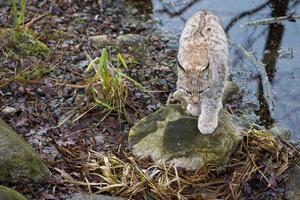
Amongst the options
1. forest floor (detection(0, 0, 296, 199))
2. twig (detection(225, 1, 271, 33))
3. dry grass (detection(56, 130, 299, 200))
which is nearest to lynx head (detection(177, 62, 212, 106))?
dry grass (detection(56, 130, 299, 200))

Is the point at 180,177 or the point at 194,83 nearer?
the point at 194,83

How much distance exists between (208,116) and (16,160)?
161 centimetres

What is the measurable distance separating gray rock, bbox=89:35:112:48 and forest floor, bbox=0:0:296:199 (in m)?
0.05

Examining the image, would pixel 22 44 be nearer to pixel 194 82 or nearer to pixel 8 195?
pixel 194 82

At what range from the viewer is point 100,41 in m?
7.41

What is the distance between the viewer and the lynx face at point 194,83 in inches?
191

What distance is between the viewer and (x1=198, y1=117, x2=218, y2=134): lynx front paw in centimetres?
525

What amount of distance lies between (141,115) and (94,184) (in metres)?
1.23

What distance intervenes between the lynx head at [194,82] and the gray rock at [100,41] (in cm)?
254

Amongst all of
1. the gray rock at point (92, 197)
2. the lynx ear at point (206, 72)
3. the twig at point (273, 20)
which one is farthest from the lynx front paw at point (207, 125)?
the twig at point (273, 20)

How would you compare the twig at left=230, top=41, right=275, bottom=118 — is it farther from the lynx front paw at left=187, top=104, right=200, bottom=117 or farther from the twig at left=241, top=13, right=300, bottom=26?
the lynx front paw at left=187, top=104, right=200, bottom=117

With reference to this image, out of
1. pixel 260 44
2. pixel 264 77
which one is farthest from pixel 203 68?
pixel 260 44

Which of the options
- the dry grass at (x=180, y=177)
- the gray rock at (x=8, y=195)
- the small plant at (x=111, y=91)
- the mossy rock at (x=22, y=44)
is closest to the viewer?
the gray rock at (x=8, y=195)

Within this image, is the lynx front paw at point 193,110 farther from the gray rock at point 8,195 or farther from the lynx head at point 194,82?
the gray rock at point 8,195
